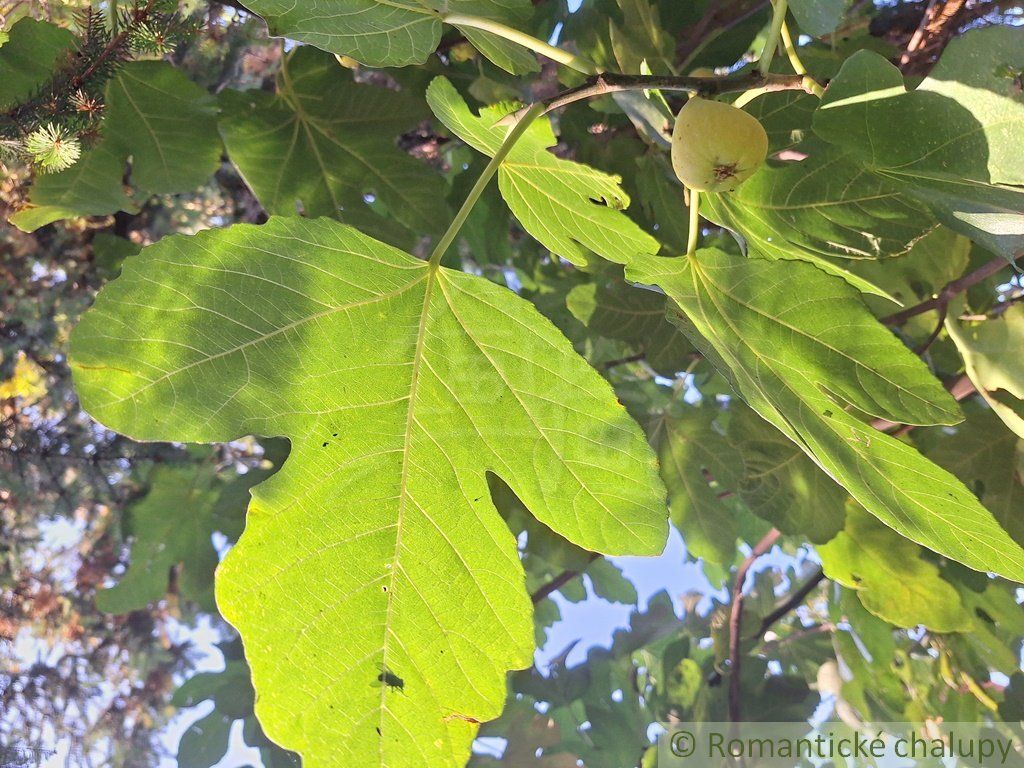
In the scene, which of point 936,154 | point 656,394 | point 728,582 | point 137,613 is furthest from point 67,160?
point 728,582

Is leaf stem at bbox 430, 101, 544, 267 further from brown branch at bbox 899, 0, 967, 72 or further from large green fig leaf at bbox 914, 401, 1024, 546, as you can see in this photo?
large green fig leaf at bbox 914, 401, 1024, 546

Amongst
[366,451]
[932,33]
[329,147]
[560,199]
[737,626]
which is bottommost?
[366,451]

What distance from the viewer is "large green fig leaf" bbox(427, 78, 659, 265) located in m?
0.94

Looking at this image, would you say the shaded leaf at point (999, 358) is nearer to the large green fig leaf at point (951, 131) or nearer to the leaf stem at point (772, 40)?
the large green fig leaf at point (951, 131)

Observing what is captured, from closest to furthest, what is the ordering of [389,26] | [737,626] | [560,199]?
[389,26], [560,199], [737,626]

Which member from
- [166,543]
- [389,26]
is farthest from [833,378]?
[166,543]

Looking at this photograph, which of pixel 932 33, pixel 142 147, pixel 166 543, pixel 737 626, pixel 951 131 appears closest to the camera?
pixel 951 131

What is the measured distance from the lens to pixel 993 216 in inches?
25.0

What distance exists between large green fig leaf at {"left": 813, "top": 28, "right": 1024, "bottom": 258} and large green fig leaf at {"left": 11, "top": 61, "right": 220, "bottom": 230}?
994 mm

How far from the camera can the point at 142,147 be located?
4.22 feet

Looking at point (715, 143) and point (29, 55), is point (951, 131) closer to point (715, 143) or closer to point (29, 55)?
point (715, 143)

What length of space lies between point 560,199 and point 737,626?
1.23m

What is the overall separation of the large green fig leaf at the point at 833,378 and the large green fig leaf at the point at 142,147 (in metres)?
0.85

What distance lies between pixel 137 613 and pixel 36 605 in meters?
0.36
